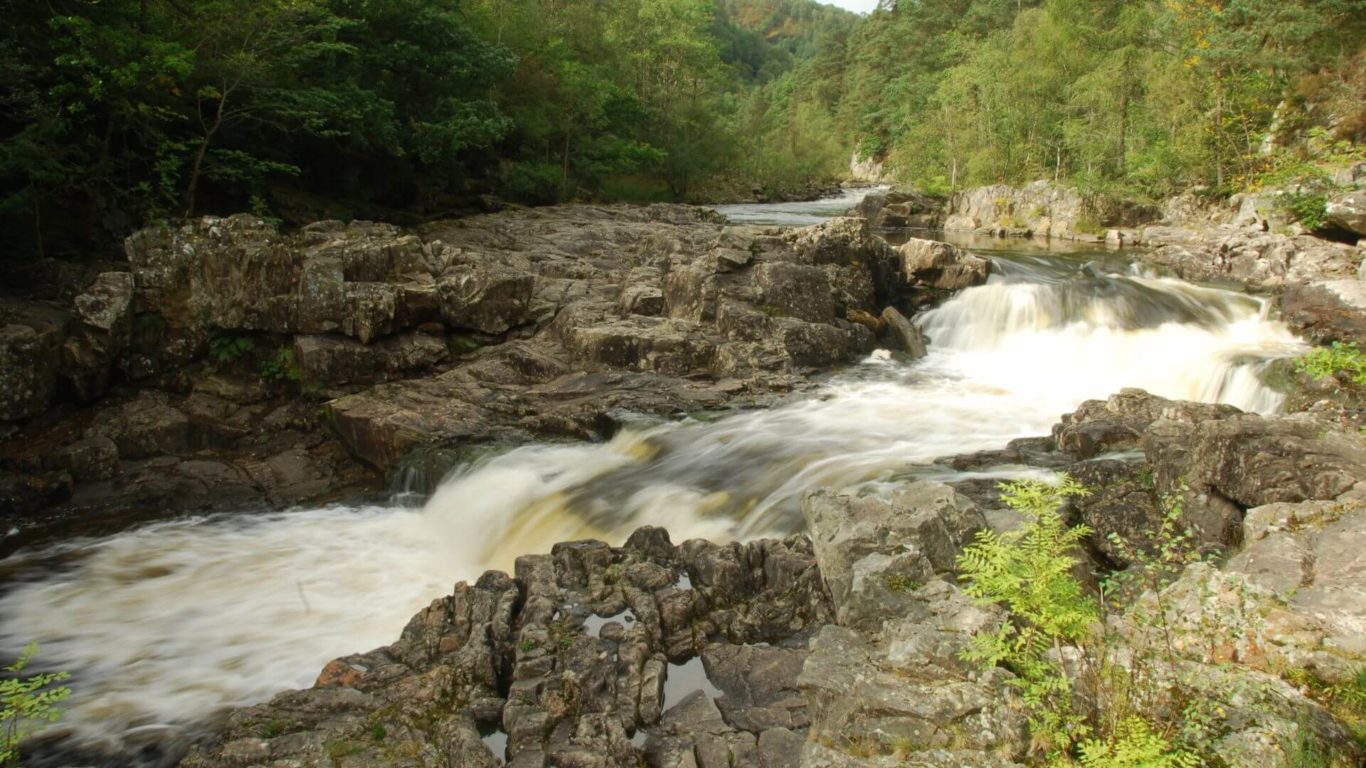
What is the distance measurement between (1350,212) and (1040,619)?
2113 cm

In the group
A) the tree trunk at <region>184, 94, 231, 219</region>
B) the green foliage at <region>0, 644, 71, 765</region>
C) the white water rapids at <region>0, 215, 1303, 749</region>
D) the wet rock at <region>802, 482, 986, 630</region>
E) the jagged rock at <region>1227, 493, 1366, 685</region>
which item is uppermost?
the tree trunk at <region>184, 94, 231, 219</region>

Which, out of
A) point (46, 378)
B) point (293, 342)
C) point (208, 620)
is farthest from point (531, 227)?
point (208, 620)

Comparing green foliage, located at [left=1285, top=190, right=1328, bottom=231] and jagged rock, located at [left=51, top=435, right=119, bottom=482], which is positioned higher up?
green foliage, located at [left=1285, top=190, right=1328, bottom=231]

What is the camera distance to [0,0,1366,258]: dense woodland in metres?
13.5

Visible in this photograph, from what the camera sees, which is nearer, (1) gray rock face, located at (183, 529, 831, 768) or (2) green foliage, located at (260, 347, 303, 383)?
(1) gray rock face, located at (183, 529, 831, 768)

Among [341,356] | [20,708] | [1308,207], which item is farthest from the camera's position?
[1308,207]

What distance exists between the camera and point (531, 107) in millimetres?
29594

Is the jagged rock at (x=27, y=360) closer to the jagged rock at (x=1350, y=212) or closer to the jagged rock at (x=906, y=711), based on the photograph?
the jagged rock at (x=906, y=711)

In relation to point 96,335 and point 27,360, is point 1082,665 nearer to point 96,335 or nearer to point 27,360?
point 27,360

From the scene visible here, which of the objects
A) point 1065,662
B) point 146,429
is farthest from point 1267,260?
point 146,429

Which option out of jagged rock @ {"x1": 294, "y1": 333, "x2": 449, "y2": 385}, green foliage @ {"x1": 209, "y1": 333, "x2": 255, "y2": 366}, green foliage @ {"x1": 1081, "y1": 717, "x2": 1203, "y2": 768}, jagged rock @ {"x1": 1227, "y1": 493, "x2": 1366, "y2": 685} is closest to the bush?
green foliage @ {"x1": 1081, "y1": 717, "x2": 1203, "y2": 768}

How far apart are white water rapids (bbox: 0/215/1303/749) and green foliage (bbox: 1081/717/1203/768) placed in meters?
5.10

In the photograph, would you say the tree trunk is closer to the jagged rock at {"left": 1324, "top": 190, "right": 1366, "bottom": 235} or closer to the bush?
the bush

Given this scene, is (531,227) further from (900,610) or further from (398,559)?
(900,610)
